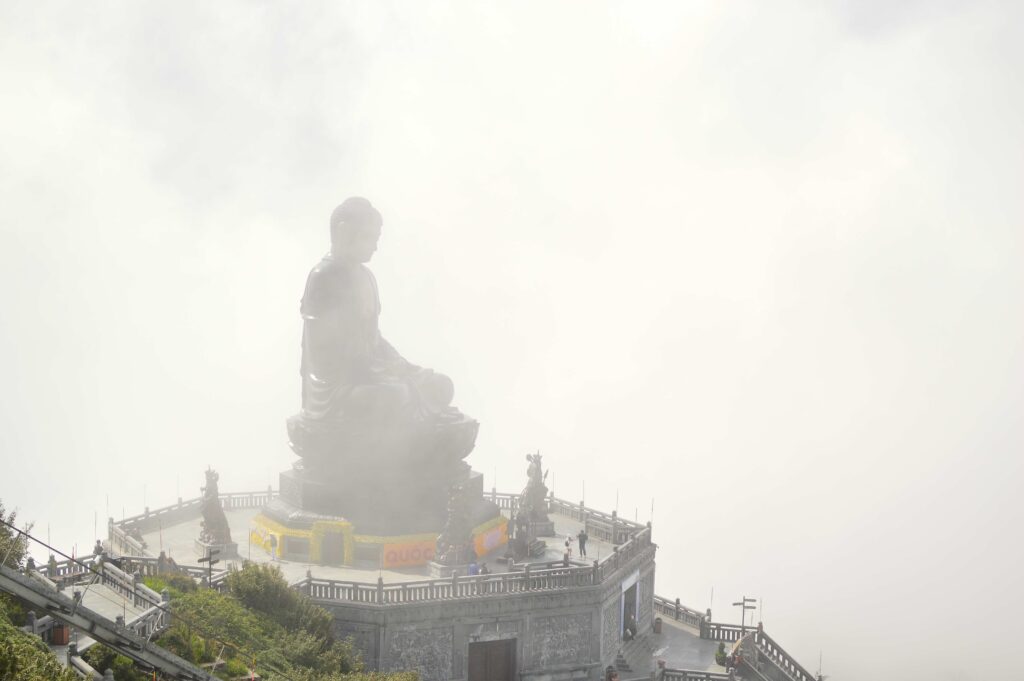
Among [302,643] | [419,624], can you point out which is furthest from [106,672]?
[419,624]

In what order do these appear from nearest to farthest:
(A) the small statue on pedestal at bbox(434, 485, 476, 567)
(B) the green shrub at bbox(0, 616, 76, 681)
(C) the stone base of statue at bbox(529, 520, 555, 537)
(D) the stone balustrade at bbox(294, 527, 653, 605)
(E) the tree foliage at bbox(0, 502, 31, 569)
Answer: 1. (B) the green shrub at bbox(0, 616, 76, 681)
2. (E) the tree foliage at bbox(0, 502, 31, 569)
3. (D) the stone balustrade at bbox(294, 527, 653, 605)
4. (A) the small statue on pedestal at bbox(434, 485, 476, 567)
5. (C) the stone base of statue at bbox(529, 520, 555, 537)

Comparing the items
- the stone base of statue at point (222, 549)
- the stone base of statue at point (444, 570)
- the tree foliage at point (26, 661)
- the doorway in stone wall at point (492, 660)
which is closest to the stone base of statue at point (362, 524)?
the stone base of statue at point (444, 570)

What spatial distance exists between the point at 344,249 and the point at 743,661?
17359 mm

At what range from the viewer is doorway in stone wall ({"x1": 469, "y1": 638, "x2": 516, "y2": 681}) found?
28078 millimetres

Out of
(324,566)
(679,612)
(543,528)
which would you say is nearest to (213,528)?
(324,566)

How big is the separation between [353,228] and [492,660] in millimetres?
13422

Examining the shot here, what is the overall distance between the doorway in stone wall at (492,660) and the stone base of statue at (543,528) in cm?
609

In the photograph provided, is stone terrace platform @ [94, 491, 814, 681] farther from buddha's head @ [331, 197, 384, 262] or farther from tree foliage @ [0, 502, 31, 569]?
buddha's head @ [331, 197, 384, 262]

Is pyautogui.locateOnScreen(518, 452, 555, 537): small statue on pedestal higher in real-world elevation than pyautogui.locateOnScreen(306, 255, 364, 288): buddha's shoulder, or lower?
lower

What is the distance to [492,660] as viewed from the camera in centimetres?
2833

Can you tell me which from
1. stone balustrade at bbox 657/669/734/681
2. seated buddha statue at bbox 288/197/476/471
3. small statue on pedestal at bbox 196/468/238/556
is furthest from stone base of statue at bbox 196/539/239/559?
stone balustrade at bbox 657/669/734/681

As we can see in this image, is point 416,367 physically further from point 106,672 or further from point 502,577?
point 106,672

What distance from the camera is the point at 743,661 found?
31312 millimetres

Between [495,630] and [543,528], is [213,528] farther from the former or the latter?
[543,528]
